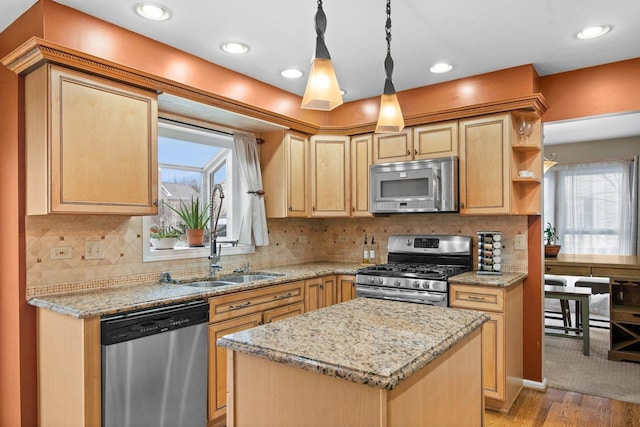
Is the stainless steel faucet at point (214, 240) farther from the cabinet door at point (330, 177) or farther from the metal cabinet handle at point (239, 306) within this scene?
the cabinet door at point (330, 177)

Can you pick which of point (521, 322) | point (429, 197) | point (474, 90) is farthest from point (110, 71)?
point (521, 322)

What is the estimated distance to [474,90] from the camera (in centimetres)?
357

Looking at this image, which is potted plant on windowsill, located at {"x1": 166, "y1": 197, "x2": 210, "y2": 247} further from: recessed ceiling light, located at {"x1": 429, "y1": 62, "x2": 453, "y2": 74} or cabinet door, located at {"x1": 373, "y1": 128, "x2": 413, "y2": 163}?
recessed ceiling light, located at {"x1": 429, "y1": 62, "x2": 453, "y2": 74}

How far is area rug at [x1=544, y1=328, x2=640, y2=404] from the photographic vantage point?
11.1ft

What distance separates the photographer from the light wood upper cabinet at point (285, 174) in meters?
3.87

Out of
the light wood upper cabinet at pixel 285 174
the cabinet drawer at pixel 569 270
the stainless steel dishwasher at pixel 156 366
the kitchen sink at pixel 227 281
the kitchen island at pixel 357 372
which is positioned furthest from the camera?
the cabinet drawer at pixel 569 270

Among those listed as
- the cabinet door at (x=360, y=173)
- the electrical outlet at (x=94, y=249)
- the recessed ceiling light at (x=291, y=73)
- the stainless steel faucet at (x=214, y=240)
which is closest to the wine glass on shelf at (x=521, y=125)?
the cabinet door at (x=360, y=173)

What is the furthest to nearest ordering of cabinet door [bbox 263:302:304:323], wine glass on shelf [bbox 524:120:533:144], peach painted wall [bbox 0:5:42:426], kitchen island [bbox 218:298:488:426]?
wine glass on shelf [bbox 524:120:533:144]
cabinet door [bbox 263:302:304:323]
peach painted wall [bbox 0:5:42:426]
kitchen island [bbox 218:298:488:426]

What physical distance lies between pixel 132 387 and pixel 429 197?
2.55 meters

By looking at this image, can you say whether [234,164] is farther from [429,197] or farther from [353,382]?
[353,382]

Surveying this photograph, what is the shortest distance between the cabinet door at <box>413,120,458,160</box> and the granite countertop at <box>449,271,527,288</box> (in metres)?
1.00

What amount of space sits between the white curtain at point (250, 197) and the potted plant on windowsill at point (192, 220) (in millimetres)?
369

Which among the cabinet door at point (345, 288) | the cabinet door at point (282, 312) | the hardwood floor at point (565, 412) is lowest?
the hardwood floor at point (565, 412)

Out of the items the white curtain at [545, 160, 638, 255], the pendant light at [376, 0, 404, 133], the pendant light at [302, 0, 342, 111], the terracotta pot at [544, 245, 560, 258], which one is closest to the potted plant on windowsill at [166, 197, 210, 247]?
the pendant light at [376, 0, 404, 133]
